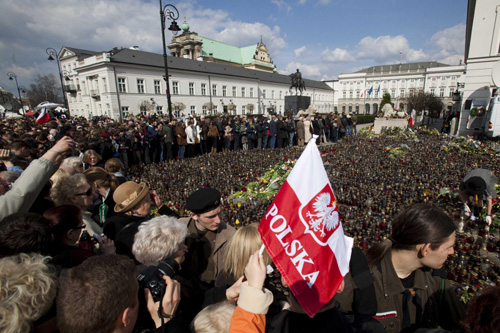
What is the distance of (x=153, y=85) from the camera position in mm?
45125

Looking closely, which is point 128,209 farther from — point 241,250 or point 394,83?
point 394,83

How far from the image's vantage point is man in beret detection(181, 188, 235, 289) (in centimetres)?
244

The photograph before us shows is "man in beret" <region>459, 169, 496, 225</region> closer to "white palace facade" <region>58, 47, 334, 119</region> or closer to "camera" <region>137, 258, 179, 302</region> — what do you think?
"camera" <region>137, 258, 179, 302</region>

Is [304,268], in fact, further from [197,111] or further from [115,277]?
[197,111]

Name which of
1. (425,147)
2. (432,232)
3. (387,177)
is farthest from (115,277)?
(425,147)

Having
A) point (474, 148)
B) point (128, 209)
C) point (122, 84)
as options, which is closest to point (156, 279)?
point (128, 209)

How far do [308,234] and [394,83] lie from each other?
10332 centimetres

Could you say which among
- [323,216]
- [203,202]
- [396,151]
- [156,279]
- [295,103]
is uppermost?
[295,103]

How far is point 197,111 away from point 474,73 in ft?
139

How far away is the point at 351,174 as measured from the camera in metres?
7.46

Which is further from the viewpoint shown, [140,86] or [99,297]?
[140,86]

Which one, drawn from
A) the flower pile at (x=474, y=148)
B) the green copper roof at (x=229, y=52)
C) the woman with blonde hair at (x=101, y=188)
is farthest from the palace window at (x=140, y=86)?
the woman with blonde hair at (x=101, y=188)

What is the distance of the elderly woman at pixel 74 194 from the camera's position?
2996mm

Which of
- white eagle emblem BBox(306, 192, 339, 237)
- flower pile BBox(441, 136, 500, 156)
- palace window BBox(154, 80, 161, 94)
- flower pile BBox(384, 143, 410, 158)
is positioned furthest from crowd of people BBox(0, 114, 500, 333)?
palace window BBox(154, 80, 161, 94)
